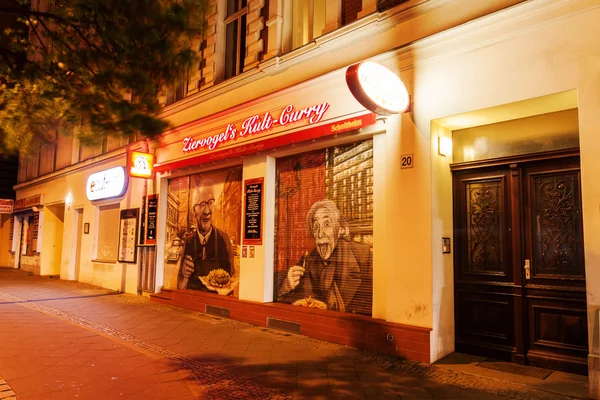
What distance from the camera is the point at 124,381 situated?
523 cm

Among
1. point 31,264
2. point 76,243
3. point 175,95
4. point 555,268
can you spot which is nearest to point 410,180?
point 555,268

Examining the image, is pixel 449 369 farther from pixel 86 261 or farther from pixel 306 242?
pixel 86 261

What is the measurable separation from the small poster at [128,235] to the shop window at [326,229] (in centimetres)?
589

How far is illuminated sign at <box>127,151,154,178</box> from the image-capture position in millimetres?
11680

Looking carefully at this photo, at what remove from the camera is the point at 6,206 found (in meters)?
21.5

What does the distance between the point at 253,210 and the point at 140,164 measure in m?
4.56

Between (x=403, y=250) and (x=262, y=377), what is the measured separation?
2.74 metres

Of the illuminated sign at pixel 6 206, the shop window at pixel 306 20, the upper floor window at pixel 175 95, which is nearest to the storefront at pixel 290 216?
the shop window at pixel 306 20

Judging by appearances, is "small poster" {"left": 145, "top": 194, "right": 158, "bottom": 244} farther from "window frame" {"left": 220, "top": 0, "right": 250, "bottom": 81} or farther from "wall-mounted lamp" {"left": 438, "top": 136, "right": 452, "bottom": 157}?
"wall-mounted lamp" {"left": 438, "top": 136, "right": 452, "bottom": 157}

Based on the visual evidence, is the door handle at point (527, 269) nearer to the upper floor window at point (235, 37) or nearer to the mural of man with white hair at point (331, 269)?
the mural of man with white hair at point (331, 269)

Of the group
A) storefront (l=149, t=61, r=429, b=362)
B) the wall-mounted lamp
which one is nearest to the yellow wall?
the wall-mounted lamp

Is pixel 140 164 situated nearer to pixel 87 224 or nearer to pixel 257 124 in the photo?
pixel 257 124

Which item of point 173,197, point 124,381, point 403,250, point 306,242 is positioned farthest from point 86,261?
point 403,250

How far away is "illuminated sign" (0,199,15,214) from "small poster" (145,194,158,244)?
1373 centimetres
